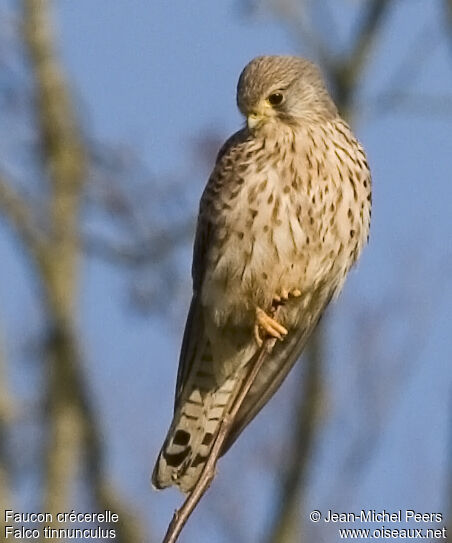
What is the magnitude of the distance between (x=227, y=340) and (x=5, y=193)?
166 inches

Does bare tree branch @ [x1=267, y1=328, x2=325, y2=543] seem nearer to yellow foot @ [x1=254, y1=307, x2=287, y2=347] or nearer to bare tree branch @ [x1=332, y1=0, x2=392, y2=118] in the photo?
bare tree branch @ [x1=332, y1=0, x2=392, y2=118]

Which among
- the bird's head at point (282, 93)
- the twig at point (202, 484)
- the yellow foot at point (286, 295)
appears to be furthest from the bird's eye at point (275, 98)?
the twig at point (202, 484)

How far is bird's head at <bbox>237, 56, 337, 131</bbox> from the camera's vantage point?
5.67 metres

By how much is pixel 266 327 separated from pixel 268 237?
0.29 metres

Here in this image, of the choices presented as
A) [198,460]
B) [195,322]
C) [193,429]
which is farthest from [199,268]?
[198,460]

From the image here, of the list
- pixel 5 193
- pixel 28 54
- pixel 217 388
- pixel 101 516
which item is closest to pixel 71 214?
pixel 5 193

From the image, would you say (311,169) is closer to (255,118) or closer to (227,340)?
(255,118)

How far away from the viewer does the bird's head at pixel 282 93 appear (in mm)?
5668

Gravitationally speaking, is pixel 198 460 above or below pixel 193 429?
below

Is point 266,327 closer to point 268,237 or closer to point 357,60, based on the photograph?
point 268,237

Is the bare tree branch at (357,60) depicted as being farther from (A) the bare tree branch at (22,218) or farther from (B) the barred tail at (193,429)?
(B) the barred tail at (193,429)

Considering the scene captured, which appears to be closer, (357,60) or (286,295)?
(286,295)

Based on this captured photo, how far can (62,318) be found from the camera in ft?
33.7

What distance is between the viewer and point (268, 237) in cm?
566
